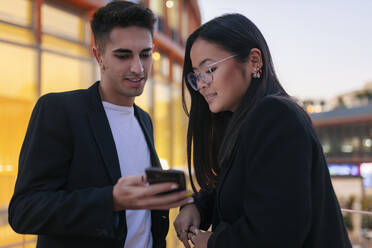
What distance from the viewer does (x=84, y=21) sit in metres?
7.83

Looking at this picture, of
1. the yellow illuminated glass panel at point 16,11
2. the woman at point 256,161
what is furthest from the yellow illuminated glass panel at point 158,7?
the woman at point 256,161

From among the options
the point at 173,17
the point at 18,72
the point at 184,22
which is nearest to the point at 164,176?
the point at 18,72

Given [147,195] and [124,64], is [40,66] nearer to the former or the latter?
[124,64]

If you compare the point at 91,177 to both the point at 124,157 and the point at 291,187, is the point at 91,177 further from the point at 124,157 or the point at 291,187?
the point at 291,187

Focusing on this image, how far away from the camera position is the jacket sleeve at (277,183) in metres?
1.17

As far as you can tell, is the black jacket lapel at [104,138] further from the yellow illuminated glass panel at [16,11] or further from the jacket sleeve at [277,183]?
the yellow illuminated glass panel at [16,11]

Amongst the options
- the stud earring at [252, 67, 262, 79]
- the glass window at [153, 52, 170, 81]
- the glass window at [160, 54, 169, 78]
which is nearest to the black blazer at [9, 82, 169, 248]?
the stud earring at [252, 67, 262, 79]

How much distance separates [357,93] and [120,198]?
58589 millimetres

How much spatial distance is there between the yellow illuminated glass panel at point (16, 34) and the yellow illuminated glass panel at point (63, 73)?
1.41 ft

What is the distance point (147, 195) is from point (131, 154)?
0.74 metres

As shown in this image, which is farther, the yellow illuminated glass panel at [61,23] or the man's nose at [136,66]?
the yellow illuminated glass panel at [61,23]

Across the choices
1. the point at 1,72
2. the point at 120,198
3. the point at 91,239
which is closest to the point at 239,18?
the point at 120,198

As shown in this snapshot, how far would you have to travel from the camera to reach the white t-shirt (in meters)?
1.88

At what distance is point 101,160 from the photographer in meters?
1.70
